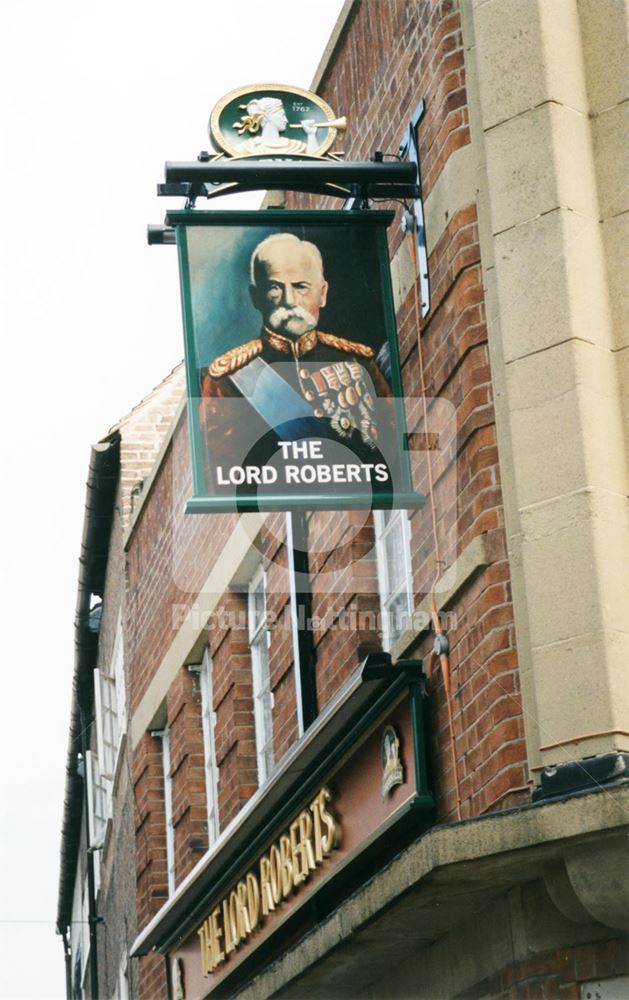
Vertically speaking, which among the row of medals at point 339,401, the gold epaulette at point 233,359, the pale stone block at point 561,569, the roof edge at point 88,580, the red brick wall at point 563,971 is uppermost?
the roof edge at point 88,580

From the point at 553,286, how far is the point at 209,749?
790 centimetres

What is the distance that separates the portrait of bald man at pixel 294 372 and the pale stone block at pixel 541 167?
109 cm

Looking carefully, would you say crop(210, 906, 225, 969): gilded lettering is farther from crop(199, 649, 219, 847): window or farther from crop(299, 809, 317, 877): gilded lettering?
crop(299, 809, 317, 877): gilded lettering

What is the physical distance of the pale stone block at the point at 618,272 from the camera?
343 inches

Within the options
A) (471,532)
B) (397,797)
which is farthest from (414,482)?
(397,797)

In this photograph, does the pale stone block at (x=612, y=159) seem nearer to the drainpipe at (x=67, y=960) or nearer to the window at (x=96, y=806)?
the window at (x=96, y=806)

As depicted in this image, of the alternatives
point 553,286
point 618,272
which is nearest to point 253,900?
point 553,286

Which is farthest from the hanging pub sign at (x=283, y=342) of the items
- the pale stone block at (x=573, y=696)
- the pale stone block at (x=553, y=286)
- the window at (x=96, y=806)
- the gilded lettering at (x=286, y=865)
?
the window at (x=96, y=806)

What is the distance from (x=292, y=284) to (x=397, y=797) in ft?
8.80

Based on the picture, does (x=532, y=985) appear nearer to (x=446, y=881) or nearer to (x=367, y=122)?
(x=446, y=881)

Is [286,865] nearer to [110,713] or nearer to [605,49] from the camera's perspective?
[605,49]

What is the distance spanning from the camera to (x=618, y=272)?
8.77 m

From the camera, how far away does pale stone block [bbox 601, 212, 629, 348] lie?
8711mm

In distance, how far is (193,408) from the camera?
30.7 ft
